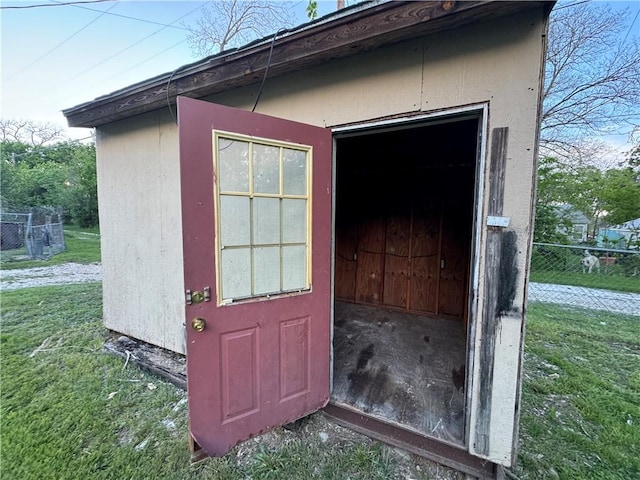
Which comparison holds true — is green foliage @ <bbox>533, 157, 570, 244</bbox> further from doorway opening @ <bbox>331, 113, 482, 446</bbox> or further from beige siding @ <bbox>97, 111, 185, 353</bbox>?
beige siding @ <bbox>97, 111, 185, 353</bbox>

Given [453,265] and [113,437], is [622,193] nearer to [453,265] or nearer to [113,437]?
[453,265]

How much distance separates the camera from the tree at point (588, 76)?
7266 mm

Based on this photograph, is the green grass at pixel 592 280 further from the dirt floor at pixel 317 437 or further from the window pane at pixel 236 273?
the window pane at pixel 236 273

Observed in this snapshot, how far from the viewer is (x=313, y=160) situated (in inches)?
72.4

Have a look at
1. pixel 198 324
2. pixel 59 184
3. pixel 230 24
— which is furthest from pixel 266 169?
pixel 59 184

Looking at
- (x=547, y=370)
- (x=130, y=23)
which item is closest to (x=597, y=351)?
(x=547, y=370)

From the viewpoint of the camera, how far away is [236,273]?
165cm

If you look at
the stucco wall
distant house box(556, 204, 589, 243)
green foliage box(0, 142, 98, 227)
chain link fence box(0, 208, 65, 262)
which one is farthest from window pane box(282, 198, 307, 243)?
green foliage box(0, 142, 98, 227)

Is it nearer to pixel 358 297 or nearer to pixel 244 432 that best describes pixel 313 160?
pixel 244 432

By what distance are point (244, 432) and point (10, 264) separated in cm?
992

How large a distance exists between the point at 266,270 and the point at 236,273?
0.62 ft

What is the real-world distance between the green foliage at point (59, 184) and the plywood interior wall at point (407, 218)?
1614cm

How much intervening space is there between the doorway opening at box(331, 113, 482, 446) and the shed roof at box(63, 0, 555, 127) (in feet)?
3.86

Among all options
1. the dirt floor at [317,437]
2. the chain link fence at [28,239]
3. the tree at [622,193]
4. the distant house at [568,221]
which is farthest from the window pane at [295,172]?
the tree at [622,193]
